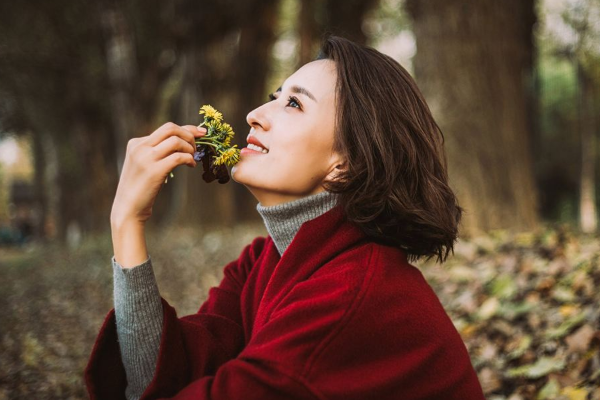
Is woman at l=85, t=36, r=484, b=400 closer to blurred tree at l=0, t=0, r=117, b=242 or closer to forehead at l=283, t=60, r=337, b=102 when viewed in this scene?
forehead at l=283, t=60, r=337, b=102

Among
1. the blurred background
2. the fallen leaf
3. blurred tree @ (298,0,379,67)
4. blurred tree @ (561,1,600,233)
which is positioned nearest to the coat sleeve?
the blurred background

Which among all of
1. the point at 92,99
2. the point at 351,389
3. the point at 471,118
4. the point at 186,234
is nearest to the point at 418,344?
the point at 351,389

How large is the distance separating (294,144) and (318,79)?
0.27m

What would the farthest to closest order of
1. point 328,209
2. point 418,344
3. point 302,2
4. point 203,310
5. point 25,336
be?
1. point 302,2
2. point 25,336
3. point 203,310
4. point 328,209
5. point 418,344

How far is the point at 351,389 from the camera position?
153 cm

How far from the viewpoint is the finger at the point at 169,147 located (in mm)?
1850

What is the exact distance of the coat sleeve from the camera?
182 cm

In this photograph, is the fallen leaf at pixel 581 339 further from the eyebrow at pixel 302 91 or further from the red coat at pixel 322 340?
the eyebrow at pixel 302 91

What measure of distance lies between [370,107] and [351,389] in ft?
3.10

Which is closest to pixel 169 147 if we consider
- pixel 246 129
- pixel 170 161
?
pixel 170 161

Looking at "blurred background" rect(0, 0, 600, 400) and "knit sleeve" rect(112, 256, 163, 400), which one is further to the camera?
"blurred background" rect(0, 0, 600, 400)

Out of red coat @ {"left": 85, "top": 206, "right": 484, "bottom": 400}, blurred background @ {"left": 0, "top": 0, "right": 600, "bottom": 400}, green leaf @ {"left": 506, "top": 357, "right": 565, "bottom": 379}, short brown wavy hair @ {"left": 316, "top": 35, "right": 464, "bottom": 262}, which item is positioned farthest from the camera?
blurred background @ {"left": 0, "top": 0, "right": 600, "bottom": 400}

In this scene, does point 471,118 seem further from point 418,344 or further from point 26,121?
point 26,121

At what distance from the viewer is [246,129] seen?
14.4 m
